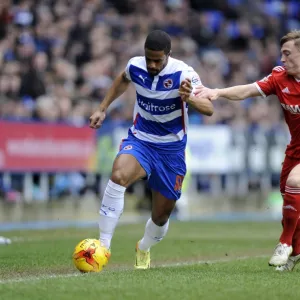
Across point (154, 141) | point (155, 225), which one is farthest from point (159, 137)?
point (155, 225)

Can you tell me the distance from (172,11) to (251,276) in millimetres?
20224

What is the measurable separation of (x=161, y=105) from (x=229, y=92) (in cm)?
75

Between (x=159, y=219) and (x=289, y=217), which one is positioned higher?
(x=289, y=217)

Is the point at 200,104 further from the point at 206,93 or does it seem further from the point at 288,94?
the point at 288,94

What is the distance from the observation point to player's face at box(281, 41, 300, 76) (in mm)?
9844

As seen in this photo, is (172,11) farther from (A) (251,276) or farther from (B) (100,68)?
(A) (251,276)

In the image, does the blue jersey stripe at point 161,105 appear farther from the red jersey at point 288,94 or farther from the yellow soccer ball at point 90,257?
the yellow soccer ball at point 90,257

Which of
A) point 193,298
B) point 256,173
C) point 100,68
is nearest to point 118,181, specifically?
point 193,298

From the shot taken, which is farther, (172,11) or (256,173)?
(172,11)

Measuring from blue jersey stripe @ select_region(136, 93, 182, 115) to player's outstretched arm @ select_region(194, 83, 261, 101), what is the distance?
17.5 inches

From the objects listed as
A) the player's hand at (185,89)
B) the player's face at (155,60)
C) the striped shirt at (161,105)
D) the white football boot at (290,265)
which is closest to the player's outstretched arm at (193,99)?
the player's hand at (185,89)

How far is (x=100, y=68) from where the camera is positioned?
23.9 m

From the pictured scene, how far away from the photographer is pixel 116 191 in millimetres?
9805

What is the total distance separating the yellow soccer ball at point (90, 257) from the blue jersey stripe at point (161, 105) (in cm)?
159
